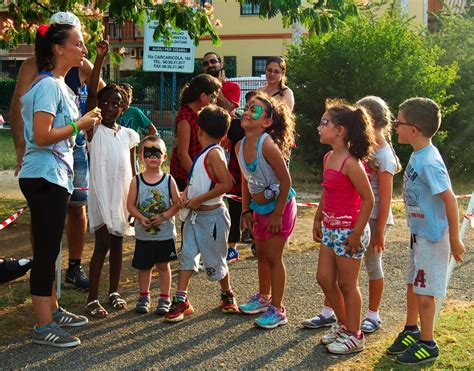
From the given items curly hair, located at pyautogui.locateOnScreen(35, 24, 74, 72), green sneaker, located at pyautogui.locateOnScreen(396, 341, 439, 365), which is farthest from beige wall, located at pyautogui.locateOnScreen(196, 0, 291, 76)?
green sneaker, located at pyautogui.locateOnScreen(396, 341, 439, 365)

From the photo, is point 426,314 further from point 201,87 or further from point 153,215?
point 201,87

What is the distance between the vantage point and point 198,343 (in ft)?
16.8

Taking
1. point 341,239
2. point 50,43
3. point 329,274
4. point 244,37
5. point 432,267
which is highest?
point 244,37

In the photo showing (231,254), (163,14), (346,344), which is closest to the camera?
(346,344)

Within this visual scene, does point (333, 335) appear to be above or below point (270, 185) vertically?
below

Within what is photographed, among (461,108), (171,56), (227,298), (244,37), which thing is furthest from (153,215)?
(244,37)

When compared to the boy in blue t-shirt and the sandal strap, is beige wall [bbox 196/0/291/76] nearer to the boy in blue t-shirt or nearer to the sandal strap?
the sandal strap

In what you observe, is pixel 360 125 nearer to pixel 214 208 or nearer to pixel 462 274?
pixel 214 208

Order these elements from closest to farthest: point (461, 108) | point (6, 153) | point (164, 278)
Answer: point (164, 278), point (461, 108), point (6, 153)

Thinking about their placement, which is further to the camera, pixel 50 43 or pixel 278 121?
pixel 278 121

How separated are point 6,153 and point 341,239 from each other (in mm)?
17150

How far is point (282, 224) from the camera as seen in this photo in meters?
5.58

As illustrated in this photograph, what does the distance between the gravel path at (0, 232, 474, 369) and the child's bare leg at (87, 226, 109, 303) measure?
9.1 inches

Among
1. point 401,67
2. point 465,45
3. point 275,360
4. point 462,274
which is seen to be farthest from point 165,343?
point 465,45
